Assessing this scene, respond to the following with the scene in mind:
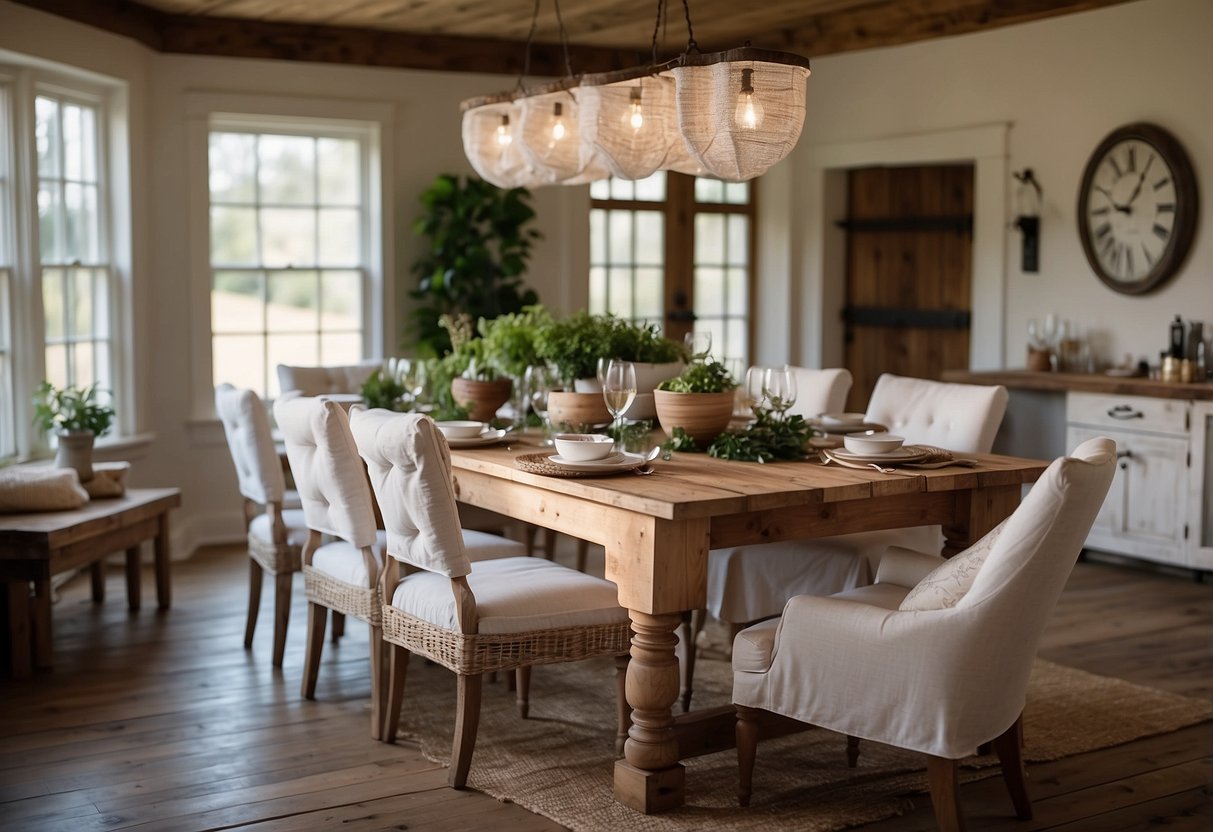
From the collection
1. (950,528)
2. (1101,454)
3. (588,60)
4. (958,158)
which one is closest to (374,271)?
(588,60)

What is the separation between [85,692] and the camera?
4223mm

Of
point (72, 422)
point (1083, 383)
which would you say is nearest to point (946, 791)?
point (1083, 383)

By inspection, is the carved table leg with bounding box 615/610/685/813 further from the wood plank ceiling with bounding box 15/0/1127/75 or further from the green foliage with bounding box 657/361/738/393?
the wood plank ceiling with bounding box 15/0/1127/75

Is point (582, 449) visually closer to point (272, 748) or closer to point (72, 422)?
point (272, 748)

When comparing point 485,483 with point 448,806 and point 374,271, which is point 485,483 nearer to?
point 448,806

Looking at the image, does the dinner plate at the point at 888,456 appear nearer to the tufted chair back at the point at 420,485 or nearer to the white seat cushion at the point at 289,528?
the tufted chair back at the point at 420,485

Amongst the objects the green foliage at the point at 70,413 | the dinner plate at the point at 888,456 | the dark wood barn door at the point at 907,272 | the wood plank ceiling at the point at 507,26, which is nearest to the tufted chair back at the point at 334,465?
the dinner plate at the point at 888,456

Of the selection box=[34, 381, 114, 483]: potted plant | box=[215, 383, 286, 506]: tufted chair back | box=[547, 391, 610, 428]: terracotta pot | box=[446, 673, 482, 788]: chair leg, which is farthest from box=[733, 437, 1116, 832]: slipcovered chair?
box=[34, 381, 114, 483]: potted plant

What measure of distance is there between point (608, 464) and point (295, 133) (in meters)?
4.16

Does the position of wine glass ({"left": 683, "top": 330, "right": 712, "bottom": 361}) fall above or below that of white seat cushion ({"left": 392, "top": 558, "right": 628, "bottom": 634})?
above

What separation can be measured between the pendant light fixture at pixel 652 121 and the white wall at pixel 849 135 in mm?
2176

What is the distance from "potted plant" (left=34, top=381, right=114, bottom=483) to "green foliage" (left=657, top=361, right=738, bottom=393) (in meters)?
2.66

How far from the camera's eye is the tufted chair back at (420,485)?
3273mm

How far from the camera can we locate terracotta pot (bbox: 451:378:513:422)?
4.39m
